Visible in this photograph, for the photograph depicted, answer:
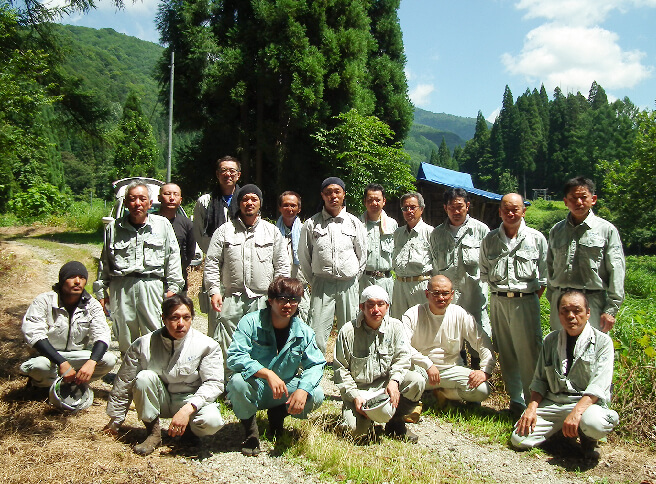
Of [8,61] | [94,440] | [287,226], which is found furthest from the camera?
[8,61]

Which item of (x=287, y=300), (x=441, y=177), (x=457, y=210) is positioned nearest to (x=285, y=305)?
(x=287, y=300)

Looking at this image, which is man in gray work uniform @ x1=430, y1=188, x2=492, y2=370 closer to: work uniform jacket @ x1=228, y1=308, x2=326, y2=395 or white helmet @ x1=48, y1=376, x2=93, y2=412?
work uniform jacket @ x1=228, y1=308, x2=326, y2=395

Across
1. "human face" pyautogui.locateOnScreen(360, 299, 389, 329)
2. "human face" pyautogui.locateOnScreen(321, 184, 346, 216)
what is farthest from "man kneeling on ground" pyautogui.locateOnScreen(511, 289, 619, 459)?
"human face" pyautogui.locateOnScreen(321, 184, 346, 216)

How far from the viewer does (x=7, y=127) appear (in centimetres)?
834

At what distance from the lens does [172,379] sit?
3.51m

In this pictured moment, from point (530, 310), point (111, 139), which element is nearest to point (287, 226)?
point (530, 310)

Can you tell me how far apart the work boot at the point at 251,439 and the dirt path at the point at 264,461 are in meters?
0.05

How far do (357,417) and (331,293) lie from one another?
1372 millimetres

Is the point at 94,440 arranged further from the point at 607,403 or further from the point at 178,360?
the point at 607,403

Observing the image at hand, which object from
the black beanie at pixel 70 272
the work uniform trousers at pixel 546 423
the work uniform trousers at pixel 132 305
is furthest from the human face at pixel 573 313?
the black beanie at pixel 70 272

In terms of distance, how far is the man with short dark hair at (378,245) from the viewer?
17.8 feet

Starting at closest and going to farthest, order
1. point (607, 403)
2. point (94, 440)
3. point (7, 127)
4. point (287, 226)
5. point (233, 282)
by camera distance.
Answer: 1. point (94, 440)
2. point (607, 403)
3. point (233, 282)
4. point (287, 226)
5. point (7, 127)

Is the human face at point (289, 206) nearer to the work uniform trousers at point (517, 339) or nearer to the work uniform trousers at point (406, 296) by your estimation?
the work uniform trousers at point (406, 296)

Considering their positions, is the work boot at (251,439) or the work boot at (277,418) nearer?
the work boot at (251,439)
